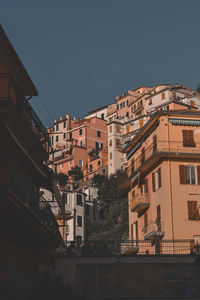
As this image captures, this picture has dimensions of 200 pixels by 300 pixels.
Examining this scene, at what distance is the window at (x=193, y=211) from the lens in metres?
39.7

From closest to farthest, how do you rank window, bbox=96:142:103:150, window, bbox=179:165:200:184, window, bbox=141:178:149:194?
1. window, bbox=179:165:200:184
2. window, bbox=141:178:149:194
3. window, bbox=96:142:103:150

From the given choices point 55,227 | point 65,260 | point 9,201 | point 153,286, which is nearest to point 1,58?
point 9,201

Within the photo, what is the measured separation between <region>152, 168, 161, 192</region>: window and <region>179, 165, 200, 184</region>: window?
5.78 ft

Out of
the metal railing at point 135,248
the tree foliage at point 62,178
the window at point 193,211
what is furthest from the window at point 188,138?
the tree foliage at point 62,178

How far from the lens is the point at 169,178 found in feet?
134

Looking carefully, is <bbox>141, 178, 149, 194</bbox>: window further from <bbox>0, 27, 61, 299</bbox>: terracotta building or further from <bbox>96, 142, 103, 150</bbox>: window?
<bbox>96, 142, 103, 150</bbox>: window

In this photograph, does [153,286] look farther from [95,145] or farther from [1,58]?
[95,145]

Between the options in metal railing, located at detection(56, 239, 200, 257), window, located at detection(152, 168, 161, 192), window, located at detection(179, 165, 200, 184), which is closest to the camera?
metal railing, located at detection(56, 239, 200, 257)

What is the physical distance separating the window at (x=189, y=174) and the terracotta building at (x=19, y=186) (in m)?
16.1

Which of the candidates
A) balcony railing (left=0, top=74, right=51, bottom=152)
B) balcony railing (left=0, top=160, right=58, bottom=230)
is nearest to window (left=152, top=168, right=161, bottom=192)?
balcony railing (left=0, top=74, right=51, bottom=152)

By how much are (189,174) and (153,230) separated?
17.2ft

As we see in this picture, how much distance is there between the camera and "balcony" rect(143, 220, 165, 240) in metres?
39.6

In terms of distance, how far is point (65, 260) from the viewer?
29.1 metres

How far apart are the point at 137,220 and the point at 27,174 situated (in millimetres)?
23243
